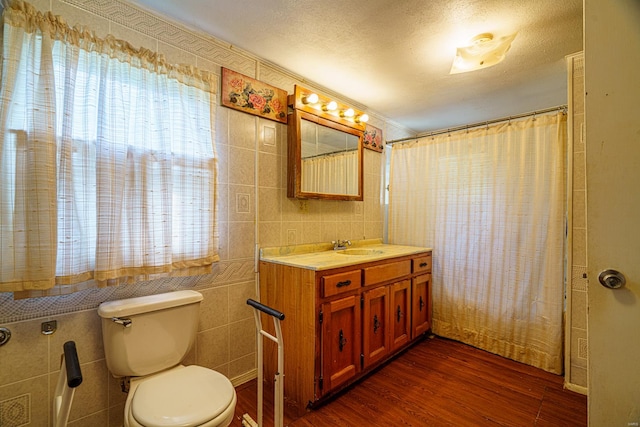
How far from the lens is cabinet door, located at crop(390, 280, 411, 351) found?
225 centimetres

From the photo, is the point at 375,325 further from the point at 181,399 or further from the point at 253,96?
the point at 253,96

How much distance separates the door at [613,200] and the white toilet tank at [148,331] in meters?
1.70

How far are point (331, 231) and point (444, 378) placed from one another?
1.39 metres

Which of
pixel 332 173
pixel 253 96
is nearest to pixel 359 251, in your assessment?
pixel 332 173

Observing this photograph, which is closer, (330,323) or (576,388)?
(330,323)

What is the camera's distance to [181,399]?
116 cm

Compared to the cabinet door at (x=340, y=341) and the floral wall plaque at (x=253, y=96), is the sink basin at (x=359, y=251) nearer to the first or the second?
the cabinet door at (x=340, y=341)

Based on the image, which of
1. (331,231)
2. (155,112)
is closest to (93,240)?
(155,112)

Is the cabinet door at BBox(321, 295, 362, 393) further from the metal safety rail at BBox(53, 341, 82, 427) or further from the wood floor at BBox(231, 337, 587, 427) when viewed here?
the metal safety rail at BBox(53, 341, 82, 427)

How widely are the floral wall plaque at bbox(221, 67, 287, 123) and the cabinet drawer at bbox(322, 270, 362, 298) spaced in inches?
48.1

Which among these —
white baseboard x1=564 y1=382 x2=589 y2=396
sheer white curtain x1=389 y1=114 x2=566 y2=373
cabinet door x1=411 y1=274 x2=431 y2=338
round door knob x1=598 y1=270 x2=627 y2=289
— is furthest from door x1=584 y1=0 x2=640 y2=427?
cabinet door x1=411 y1=274 x2=431 y2=338

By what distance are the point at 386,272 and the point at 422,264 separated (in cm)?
61

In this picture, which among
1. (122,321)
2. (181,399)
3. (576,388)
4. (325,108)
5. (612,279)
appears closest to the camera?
(612,279)

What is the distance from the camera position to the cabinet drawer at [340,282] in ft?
5.63
